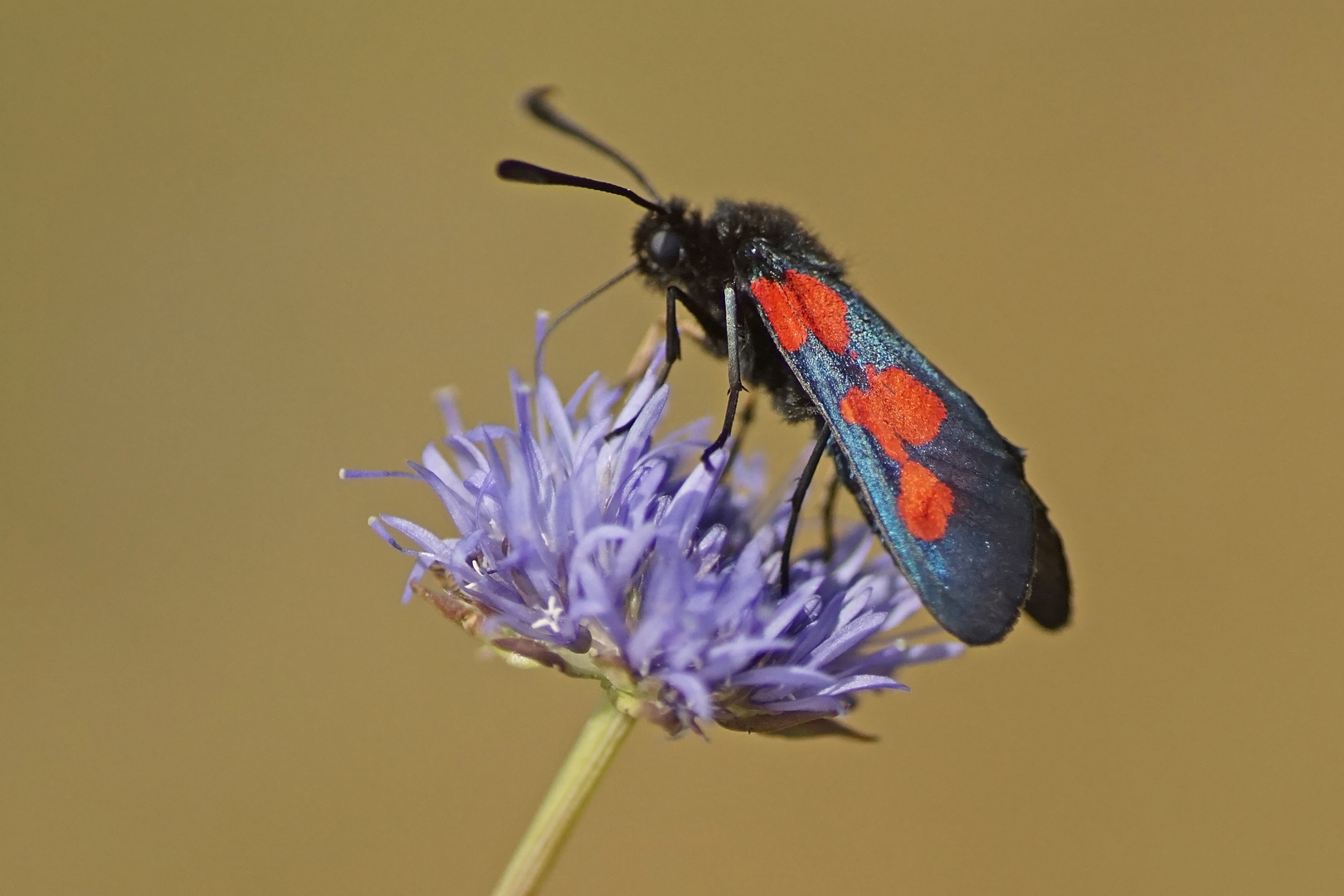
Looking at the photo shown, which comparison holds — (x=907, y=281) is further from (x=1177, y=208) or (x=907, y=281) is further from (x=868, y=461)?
(x=868, y=461)

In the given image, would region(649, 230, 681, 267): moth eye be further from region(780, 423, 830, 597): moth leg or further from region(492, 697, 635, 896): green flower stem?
region(492, 697, 635, 896): green flower stem

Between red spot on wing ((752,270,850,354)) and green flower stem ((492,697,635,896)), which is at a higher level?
red spot on wing ((752,270,850,354))

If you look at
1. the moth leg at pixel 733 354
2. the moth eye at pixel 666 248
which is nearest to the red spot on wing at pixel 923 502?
the moth leg at pixel 733 354

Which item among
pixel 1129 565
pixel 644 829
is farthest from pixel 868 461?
pixel 1129 565

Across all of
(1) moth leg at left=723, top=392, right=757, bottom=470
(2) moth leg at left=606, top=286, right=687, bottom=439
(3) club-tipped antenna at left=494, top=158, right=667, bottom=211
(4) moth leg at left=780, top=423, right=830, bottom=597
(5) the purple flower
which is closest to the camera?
(5) the purple flower

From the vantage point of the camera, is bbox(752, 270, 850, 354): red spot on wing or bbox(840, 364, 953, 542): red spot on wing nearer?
bbox(840, 364, 953, 542): red spot on wing

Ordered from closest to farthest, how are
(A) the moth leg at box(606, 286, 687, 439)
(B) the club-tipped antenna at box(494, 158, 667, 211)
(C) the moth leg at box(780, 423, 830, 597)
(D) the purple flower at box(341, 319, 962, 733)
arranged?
(D) the purple flower at box(341, 319, 962, 733)
(B) the club-tipped antenna at box(494, 158, 667, 211)
(C) the moth leg at box(780, 423, 830, 597)
(A) the moth leg at box(606, 286, 687, 439)

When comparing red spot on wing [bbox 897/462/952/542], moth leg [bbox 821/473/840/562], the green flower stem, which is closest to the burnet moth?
red spot on wing [bbox 897/462/952/542]
